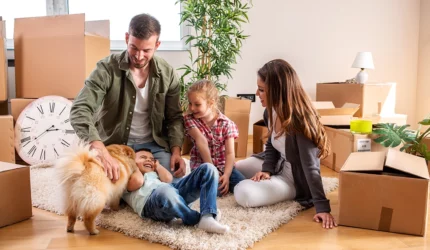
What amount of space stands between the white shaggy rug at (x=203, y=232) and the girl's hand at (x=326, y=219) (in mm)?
112

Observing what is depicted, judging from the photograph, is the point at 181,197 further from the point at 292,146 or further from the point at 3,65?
the point at 3,65

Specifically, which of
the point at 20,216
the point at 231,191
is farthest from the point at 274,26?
the point at 20,216

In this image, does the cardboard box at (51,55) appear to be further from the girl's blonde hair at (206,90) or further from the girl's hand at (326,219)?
the girl's hand at (326,219)

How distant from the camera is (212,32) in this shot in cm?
303

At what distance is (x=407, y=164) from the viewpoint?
168 centimetres

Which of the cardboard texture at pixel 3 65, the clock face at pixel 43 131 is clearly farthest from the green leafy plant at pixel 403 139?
the cardboard texture at pixel 3 65

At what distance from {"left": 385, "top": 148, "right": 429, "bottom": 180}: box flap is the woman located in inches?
10.9

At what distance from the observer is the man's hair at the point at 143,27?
1700 mm

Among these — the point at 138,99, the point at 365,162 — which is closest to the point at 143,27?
the point at 138,99

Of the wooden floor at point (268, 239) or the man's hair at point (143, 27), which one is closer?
the wooden floor at point (268, 239)

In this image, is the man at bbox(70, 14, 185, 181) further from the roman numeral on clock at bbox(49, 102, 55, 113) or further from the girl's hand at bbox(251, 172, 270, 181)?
the roman numeral on clock at bbox(49, 102, 55, 113)

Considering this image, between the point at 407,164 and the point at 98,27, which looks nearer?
the point at 407,164

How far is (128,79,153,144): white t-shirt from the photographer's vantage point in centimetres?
195

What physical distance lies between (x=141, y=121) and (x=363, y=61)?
240cm
